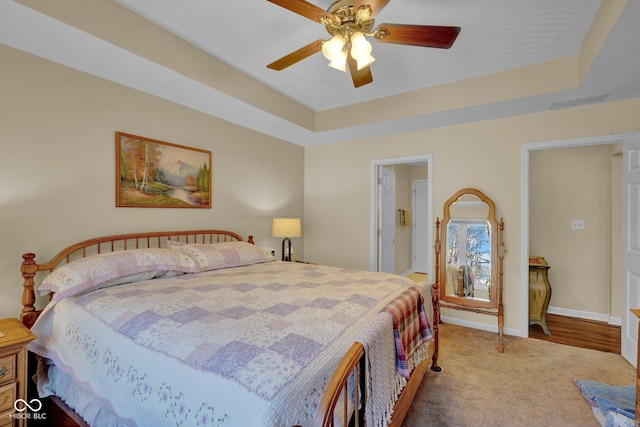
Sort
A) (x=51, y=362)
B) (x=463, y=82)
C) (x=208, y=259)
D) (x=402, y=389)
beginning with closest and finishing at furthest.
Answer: (x=402, y=389) → (x=51, y=362) → (x=208, y=259) → (x=463, y=82)

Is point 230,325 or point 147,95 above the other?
point 147,95

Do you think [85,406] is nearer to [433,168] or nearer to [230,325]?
[230,325]

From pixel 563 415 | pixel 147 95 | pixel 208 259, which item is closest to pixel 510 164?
pixel 563 415

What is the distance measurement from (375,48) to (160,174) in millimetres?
2318

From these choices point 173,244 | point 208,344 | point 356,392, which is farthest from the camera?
point 173,244

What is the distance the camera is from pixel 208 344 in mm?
1204

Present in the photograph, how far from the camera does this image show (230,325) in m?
1.36

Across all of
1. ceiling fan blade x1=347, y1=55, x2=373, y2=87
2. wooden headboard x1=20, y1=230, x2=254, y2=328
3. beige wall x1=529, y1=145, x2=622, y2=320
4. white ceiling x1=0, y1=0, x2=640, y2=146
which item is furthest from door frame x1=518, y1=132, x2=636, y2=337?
wooden headboard x1=20, y1=230, x2=254, y2=328

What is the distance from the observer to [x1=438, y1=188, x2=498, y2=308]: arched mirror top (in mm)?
3264

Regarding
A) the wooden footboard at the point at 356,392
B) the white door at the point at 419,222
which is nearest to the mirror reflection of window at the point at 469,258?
the wooden footboard at the point at 356,392

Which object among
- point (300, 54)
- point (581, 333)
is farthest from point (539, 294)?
point (300, 54)

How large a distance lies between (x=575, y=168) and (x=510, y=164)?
1.30 metres

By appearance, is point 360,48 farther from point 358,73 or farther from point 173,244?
point 173,244

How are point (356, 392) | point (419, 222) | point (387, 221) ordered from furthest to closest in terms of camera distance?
1. point (419, 222)
2. point (387, 221)
3. point (356, 392)
